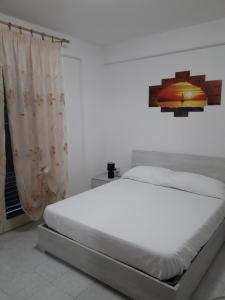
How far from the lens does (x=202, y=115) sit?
3197mm

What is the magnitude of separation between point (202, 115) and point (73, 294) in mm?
2605

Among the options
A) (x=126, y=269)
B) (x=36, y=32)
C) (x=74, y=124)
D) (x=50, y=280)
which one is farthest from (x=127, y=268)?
(x=36, y=32)

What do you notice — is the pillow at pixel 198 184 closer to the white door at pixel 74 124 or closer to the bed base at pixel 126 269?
the bed base at pixel 126 269

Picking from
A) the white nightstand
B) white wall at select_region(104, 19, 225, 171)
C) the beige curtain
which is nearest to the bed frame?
the beige curtain

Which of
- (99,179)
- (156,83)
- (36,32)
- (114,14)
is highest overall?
(114,14)

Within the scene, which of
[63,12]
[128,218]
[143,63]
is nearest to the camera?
[128,218]

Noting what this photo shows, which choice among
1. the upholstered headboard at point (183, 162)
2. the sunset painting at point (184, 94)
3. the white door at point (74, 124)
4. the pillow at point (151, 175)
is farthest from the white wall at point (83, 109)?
the sunset painting at point (184, 94)

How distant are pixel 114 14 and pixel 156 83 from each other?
3.98ft

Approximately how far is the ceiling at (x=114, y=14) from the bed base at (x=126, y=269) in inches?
92.6

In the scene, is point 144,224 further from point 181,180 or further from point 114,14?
point 114,14

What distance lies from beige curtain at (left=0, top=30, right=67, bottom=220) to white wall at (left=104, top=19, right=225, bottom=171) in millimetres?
1098

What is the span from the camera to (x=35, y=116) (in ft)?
9.72

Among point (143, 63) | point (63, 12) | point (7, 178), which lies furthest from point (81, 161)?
Answer: point (63, 12)

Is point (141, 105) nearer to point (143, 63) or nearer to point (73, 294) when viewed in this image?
point (143, 63)
